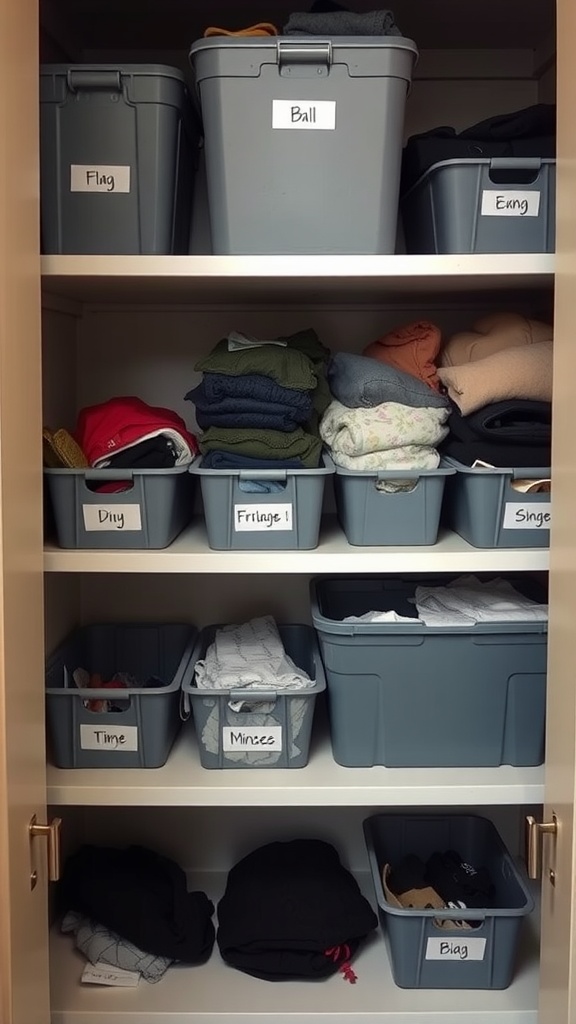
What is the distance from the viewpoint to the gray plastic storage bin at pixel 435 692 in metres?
1.48

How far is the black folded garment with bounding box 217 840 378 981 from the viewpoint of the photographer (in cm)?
160

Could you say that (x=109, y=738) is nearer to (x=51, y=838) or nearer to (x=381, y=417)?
(x=51, y=838)

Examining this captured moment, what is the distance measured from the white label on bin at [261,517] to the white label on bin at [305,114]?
53cm

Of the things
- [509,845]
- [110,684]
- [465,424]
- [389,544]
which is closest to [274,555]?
[389,544]

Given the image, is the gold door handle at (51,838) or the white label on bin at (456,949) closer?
the gold door handle at (51,838)

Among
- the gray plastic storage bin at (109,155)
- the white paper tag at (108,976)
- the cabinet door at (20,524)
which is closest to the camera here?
the cabinet door at (20,524)

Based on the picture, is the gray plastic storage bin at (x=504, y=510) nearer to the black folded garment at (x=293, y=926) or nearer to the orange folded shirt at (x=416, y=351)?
the orange folded shirt at (x=416, y=351)

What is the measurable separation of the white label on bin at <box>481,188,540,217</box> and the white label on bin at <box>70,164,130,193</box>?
1.66 ft

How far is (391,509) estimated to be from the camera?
1470 millimetres

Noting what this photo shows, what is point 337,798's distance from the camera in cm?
146

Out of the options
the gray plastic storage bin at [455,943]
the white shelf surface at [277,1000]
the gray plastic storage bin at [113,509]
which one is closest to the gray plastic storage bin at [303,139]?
the gray plastic storage bin at [113,509]

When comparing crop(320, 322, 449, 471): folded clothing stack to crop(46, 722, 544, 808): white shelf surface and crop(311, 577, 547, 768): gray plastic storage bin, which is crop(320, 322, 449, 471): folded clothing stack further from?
crop(46, 722, 544, 808): white shelf surface

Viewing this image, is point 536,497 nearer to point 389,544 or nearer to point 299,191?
point 389,544

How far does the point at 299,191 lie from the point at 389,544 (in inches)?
20.8
